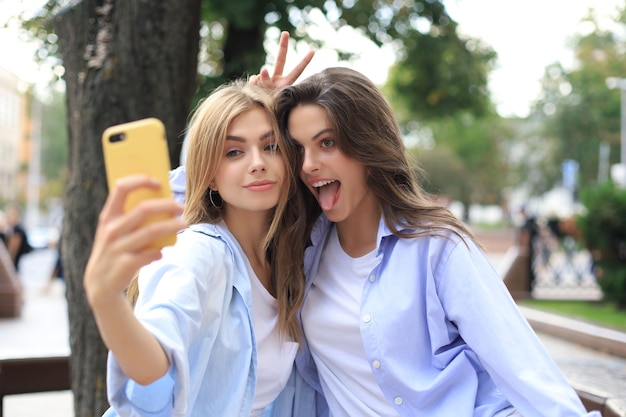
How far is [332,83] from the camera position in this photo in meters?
2.71

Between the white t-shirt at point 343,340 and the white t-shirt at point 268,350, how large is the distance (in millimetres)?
122

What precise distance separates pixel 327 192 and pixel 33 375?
5.97 ft

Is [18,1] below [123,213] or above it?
above

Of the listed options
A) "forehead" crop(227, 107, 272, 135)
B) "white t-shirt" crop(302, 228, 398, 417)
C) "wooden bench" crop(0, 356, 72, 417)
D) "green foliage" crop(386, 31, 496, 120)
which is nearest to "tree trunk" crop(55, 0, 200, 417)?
"wooden bench" crop(0, 356, 72, 417)

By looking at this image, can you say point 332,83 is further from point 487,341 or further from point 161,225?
point 161,225

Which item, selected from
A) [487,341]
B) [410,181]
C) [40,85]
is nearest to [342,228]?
[410,181]

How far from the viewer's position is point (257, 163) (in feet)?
7.98

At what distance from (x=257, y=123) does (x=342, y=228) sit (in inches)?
23.5

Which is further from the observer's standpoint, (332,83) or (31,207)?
(31,207)

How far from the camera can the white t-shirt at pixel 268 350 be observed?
8.23ft

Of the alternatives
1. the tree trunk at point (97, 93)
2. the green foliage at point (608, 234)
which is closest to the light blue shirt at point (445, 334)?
the tree trunk at point (97, 93)

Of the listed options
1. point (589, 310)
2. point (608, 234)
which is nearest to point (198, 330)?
point (608, 234)

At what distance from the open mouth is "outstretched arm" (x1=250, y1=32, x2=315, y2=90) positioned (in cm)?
44

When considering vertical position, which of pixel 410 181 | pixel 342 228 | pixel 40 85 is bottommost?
pixel 342 228
